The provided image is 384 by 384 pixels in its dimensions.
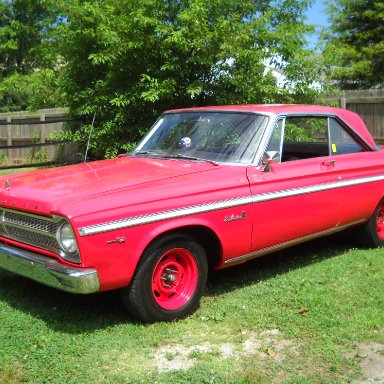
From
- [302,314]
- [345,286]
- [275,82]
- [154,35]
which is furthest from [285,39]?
[302,314]

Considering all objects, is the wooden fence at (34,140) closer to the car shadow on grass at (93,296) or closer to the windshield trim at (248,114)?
the windshield trim at (248,114)

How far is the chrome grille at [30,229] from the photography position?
382 centimetres

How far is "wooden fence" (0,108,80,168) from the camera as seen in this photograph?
43.2 ft

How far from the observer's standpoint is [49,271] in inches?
148

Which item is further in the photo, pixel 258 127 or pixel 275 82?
pixel 275 82

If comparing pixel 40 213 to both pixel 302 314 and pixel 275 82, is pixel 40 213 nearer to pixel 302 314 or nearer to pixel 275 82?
pixel 302 314

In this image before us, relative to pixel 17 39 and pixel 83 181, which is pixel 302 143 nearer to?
pixel 83 181

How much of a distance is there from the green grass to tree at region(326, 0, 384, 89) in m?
15.1

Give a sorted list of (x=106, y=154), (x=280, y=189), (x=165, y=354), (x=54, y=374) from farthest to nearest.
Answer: (x=106, y=154), (x=280, y=189), (x=165, y=354), (x=54, y=374)

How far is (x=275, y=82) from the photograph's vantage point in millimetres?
9047

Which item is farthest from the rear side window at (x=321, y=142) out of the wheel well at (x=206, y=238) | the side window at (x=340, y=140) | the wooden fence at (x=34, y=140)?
the wooden fence at (x=34, y=140)

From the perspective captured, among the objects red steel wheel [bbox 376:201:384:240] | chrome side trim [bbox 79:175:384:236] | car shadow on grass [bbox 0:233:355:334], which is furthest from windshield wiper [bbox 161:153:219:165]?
red steel wheel [bbox 376:201:384:240]

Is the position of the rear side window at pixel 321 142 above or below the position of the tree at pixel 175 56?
below

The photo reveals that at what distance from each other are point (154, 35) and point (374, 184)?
4.53 meters
